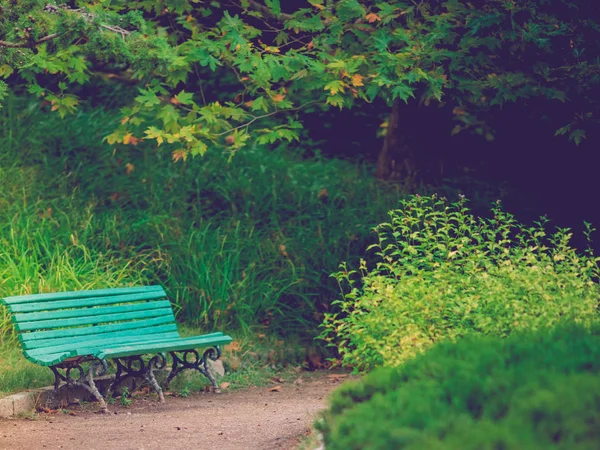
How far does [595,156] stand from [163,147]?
5.26m

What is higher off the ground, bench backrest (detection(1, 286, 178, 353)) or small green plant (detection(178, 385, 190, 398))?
bench backrest (detection(1, 286, 178, 353))

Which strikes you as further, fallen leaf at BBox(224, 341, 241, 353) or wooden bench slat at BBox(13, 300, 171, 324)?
fallen leaf at BBox(224, 341, 241, 353)

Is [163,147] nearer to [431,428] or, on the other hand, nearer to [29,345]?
[29,345]

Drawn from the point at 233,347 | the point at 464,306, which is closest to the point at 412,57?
the point at 233,347

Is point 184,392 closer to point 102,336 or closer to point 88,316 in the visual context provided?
point 102,336

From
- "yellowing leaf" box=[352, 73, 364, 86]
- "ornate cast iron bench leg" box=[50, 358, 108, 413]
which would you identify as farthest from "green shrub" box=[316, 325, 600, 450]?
"yellowing leaf" box=[352, 73, 364, 86]

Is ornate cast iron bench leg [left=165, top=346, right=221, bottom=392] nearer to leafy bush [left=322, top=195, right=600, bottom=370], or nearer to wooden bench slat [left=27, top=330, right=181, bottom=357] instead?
wooden bench slat [left=27, top=330, right=181, bottom=357]

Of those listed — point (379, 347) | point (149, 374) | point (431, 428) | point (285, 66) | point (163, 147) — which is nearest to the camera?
point (431, 428)

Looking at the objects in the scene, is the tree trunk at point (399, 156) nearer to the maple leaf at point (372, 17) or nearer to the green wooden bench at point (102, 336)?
the maple leaf at point (372, 17)

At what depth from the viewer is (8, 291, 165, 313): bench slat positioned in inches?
278

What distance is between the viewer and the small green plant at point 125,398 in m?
7.30

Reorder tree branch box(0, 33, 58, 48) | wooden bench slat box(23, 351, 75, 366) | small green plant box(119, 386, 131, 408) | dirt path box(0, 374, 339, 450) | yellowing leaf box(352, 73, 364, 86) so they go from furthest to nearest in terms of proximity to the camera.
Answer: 1. yellowing leaf box(352, 73, 364, 86)
2. small green plant box(119, 386, 131, 408)
3. wooden bench slat box(23, 351, 75, 366)
4. tree branch box(0, 33, 58, 48)
5. dirt path box(0, 374, 339, 450)

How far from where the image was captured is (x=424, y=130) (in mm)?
12008

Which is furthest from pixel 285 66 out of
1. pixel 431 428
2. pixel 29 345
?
pixel 431 428
